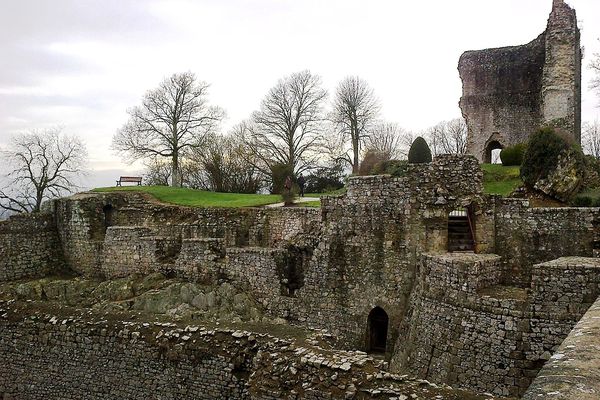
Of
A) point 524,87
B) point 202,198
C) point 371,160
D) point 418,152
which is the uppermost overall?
point 524,87

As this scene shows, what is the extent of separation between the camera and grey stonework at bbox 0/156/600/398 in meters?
11.0

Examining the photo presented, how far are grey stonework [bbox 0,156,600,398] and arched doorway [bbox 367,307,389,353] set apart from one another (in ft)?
0.45

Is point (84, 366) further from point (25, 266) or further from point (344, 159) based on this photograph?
point (344, 159)

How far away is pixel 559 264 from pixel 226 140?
3552 cm

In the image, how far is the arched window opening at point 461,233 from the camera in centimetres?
1452

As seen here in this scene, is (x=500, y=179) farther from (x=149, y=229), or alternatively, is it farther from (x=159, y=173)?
(x=159, y=173)

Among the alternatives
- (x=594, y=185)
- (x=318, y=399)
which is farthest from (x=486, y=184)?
(x=318, y=399)

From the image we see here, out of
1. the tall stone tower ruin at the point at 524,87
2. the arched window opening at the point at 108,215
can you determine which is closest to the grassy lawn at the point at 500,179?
the tall stone tower ruin at the point at 524,87

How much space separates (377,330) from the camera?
610 inches

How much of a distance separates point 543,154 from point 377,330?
28.1 ft

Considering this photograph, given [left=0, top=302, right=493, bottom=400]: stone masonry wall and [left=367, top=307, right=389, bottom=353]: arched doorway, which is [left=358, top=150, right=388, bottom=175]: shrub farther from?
[left=0, top=302, right=493, bottom=400]: stone masonry wall

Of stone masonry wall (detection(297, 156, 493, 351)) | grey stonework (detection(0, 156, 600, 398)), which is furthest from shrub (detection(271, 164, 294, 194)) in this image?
stone masonry wall (detection(297, 156, 493, 351))

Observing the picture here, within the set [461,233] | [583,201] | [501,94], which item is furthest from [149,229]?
[501,94]

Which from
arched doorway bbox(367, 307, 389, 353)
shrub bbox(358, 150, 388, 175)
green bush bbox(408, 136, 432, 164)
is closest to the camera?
arched doorway bbox(367, 307, 389, 353)
